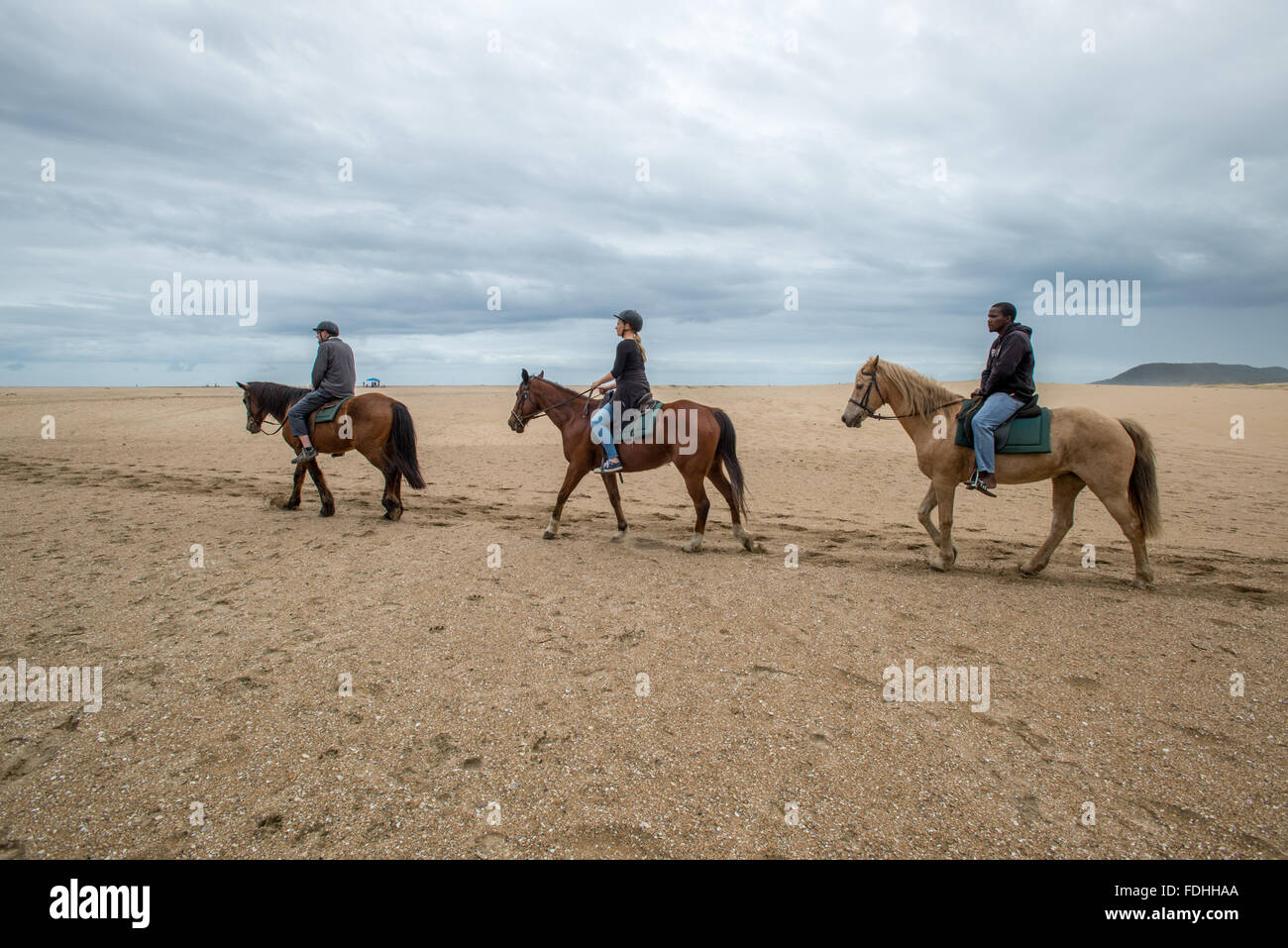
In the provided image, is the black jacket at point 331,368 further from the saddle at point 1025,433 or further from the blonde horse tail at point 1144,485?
the blonde horse tail at point 1144,485

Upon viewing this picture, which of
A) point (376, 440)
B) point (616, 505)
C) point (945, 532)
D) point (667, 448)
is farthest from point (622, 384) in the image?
point (945, 532)

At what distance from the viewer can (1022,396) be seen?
23.3 feet

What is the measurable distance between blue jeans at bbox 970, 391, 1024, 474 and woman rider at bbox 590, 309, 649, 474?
14.2 ft

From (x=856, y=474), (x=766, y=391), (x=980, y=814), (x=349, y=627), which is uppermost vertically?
(x=766, y=391)

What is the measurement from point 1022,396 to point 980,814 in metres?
5.58

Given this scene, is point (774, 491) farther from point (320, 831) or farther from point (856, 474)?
point (320, 831)

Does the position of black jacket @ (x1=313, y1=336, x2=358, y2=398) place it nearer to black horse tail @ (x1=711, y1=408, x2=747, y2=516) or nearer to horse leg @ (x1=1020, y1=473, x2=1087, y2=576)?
black horse tail @ (x1=711, y1=408, x2=747, y2=516)

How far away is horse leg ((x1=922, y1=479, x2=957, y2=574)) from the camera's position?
7453mm

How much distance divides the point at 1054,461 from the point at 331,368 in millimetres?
10622

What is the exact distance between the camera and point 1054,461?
7.13 meters

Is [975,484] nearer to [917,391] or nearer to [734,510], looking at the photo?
[917,391]

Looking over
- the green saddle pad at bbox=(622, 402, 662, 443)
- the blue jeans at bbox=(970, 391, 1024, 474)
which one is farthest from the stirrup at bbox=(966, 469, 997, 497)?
the green saddle pad at bbox=(622, 402, 662, 443)

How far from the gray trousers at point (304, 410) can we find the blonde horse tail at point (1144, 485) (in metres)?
11.6

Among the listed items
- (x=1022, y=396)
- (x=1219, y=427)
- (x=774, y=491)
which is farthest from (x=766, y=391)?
(x=1022, y=396)
